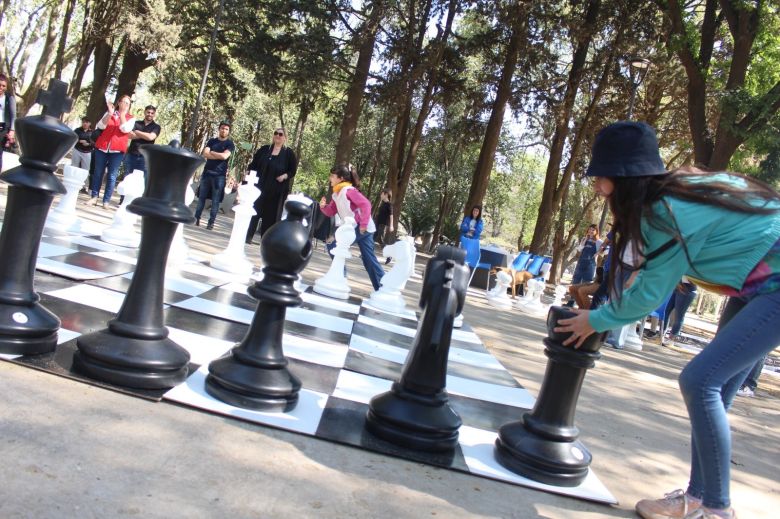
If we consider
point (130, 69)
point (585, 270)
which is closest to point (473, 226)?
point (585, 270)

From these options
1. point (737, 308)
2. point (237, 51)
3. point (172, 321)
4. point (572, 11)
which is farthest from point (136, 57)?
point (737, 308)

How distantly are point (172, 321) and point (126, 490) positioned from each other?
71.4 inches

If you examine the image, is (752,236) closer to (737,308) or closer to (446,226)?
(737,308)

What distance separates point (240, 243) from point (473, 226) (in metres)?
6.15

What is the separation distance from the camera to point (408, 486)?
198 centimetres

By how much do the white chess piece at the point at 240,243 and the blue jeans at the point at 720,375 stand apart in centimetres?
403

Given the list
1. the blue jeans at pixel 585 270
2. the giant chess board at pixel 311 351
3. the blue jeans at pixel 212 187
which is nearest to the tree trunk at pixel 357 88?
the blue jeans at pixel 212 187

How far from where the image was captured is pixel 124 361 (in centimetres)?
223

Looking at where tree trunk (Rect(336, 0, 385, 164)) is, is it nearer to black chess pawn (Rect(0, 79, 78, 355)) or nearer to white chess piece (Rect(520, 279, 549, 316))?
white chess piece (Rect(520, 279, 549, 316))

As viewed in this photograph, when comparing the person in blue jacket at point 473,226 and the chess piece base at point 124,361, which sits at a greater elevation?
the person in blue jacket at point 473,226

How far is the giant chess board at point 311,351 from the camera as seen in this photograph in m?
2.26

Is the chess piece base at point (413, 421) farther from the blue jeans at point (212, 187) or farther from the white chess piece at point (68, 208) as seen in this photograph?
the blue jeans at point (212, 187)

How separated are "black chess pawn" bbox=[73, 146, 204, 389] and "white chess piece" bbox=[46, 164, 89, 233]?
3.46m

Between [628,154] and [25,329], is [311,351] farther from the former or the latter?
[628,154]
